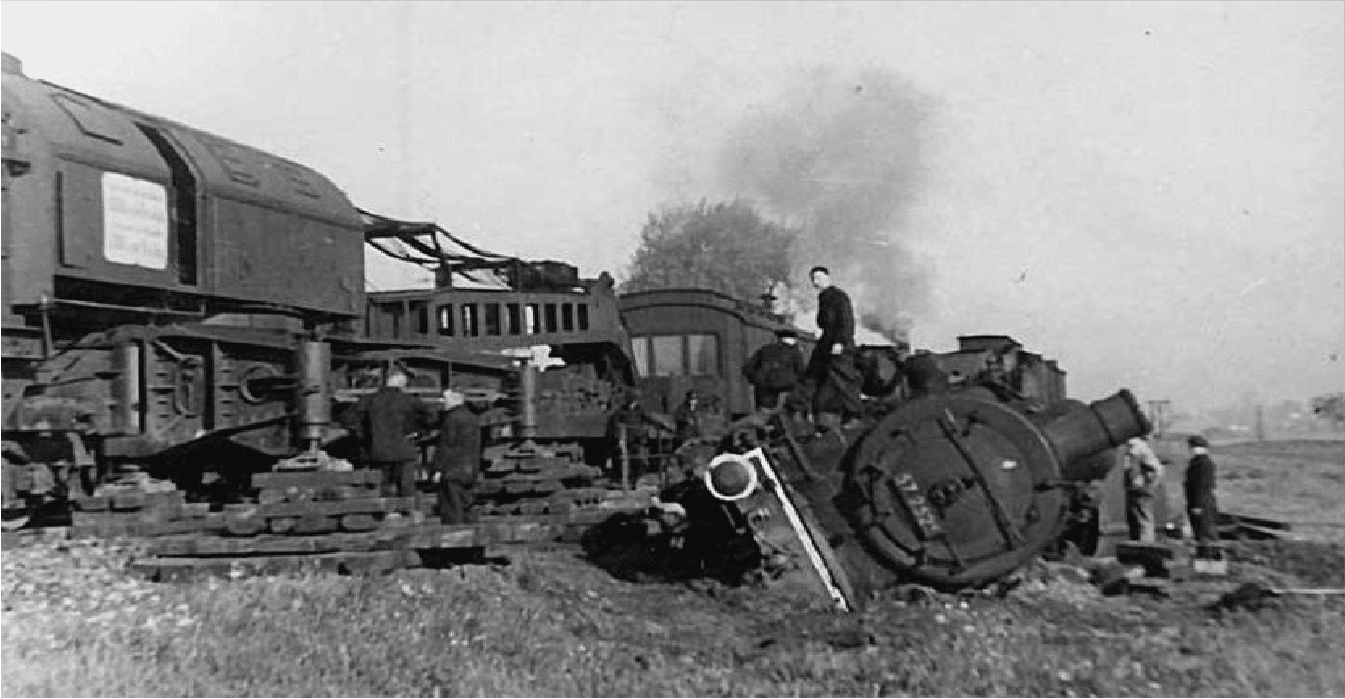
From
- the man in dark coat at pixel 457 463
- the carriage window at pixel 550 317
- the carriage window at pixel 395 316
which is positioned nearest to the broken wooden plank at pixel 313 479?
the man in dark coat at pixel 457 463

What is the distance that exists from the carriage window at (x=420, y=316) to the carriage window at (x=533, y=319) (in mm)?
912

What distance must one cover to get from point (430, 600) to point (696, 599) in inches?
46.3

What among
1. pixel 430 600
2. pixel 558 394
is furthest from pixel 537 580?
pixel 558 394

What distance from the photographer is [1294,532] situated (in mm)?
7398

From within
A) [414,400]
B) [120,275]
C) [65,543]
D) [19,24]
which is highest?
[19,24]

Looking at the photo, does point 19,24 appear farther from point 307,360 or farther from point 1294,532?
point 1294,532

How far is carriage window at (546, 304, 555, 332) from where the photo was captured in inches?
496

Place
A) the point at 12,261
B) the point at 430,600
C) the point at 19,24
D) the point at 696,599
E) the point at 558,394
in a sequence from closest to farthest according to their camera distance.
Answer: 1. the point at 19,24
2. the point at 430,600
3. the point at 696,599
4. the point at 12,261
5. the point at 558,394

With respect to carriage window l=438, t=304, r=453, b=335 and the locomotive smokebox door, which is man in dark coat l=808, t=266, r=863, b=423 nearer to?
the locomotive smokebox door

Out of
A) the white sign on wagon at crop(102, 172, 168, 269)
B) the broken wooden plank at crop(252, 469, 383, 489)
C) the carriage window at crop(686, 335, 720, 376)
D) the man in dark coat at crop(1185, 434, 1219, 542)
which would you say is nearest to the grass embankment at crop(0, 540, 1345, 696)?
the broken wooden plank at crop(252, 469, 383, 489)

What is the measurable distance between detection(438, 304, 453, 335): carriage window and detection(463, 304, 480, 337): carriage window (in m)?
0.13

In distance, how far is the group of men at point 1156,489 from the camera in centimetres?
742

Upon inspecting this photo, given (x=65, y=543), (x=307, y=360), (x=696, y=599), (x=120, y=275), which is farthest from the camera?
(x=307, y=360)

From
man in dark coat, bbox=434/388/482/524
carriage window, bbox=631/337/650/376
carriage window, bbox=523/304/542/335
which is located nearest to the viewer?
man in dark coat, bbox=434/388/482/524
